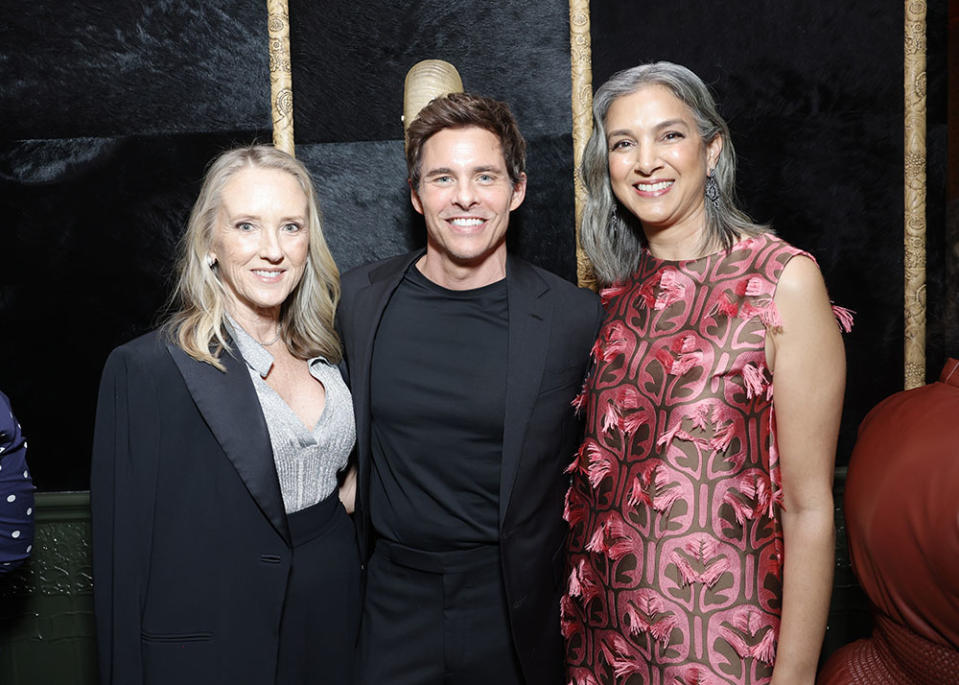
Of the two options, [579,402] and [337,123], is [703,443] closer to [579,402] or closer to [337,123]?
[579,402]

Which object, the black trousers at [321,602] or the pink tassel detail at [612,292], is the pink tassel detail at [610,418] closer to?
the pink tassel detail at [612,292]

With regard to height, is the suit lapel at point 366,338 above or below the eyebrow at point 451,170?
below

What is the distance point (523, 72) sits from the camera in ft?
7.72

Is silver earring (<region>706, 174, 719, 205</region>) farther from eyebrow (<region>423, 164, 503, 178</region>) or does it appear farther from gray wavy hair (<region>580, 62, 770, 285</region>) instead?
eyebrow (<region>423, 164, 503, 178</region>)

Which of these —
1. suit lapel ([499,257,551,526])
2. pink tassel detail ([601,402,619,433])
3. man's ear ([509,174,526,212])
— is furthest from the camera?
man's ear ([509,174,526,212])

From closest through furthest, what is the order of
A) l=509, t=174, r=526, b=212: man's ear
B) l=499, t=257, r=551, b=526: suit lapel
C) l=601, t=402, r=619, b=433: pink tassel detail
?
1. l=601, t=402, r=619, b=433: pink tassel detail
2. l=499, t=257, r=551, b=526: suit lapel
3. l=509, t=174, r=526, b=212: man's ear

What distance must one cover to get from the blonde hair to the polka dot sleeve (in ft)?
1.43

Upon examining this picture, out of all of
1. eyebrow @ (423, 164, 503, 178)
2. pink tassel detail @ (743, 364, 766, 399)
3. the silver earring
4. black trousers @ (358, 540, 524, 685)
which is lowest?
black trousers @ (358, 540, 524, 685)

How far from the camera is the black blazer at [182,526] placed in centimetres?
150

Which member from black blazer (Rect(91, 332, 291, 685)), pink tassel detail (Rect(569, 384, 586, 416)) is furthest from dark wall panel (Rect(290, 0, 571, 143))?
black blazer (Rect(91, 332, 291, 685))

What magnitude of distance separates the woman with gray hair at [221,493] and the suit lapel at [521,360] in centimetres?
42

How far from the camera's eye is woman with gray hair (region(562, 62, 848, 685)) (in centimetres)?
146

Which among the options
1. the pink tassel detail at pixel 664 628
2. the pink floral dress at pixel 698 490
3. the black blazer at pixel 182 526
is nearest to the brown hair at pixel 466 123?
the pink floral dress at pixel 698 490

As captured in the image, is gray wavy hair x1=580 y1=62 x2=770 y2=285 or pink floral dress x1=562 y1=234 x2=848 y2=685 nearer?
pink floral dress x1=562 y1=234 x2=848 y2=685
